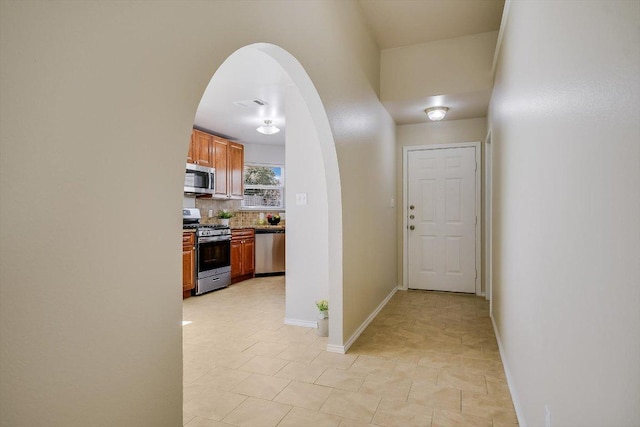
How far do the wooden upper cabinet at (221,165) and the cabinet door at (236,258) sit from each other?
879mm

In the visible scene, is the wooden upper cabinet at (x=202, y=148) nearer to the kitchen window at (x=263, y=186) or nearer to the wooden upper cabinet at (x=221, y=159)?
the wooden upper cabinet at (x=221, y=159)

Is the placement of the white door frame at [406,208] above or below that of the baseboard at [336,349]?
above

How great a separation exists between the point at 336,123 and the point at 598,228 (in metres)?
2.09

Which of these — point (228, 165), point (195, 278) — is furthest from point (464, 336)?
point (228, 165)

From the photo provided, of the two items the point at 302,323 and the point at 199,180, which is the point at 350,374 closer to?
the point at 302,323

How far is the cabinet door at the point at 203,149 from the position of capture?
18.6 feet

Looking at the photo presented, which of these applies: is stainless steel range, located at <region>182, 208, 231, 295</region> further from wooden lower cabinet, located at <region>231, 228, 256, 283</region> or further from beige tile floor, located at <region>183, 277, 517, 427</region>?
beige tile floor, located at <region>183, 277, 517, 427</region>

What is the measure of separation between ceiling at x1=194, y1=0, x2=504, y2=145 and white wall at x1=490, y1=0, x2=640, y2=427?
1577 millimetres

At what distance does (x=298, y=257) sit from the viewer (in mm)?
3719

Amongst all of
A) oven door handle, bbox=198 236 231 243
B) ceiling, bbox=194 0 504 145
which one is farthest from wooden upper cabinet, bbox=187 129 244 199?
oven door handle, bbox=198 236 231 243

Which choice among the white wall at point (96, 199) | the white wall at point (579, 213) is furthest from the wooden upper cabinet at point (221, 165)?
the white wall at point (579, 213)

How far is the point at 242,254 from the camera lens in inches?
248

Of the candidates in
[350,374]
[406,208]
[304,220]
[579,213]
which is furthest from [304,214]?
[579,213]

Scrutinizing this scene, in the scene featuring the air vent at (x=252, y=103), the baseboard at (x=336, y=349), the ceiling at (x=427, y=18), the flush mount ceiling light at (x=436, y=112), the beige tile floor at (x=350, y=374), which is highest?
the ceiling at (x=427, y=18)
